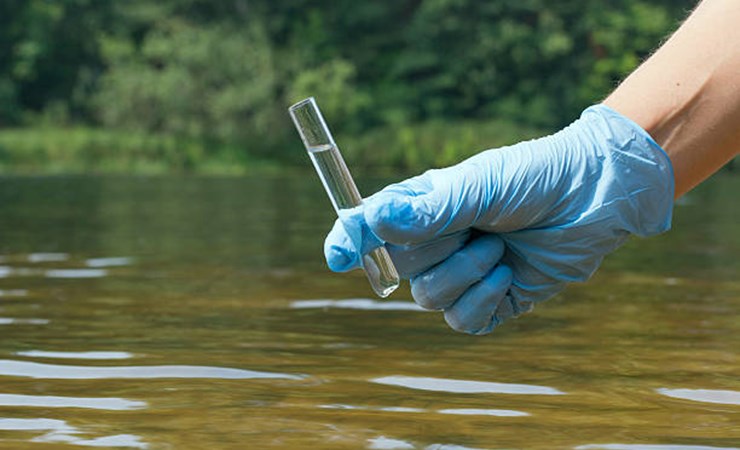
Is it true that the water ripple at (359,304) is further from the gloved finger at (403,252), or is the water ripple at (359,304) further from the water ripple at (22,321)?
the gloved finger at (403,252)

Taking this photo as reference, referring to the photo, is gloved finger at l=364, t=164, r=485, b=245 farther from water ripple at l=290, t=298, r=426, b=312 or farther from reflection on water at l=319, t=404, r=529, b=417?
water ripple at l=290, t=298, r=426, b=312

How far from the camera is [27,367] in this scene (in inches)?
119

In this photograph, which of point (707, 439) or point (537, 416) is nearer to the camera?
point (707, 439)

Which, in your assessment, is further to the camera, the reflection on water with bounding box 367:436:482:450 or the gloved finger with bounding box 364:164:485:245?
the gloved finger with bounding box 364:164:485:245

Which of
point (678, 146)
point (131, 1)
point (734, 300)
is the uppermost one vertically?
point (131, 1)

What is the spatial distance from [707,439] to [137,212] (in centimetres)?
932

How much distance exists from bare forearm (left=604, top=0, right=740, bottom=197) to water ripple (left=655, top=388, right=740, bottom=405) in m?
0.51

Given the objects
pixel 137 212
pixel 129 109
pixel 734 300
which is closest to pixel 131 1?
pixel 129 109

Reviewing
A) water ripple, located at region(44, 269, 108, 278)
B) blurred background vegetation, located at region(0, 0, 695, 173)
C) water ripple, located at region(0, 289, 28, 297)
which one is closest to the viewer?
water ripple, located at region(0, 289, 28, 297)

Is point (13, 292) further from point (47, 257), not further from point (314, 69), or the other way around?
point (314, 69)

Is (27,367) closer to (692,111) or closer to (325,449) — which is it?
(325,449)

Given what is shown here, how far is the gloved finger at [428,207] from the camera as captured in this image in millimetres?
2270

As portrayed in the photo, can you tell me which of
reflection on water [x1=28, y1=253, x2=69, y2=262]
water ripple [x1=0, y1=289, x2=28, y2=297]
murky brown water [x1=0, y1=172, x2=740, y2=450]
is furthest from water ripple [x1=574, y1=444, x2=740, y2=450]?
reflection on water [x1=28, y1=253, x2=69, y2=262]

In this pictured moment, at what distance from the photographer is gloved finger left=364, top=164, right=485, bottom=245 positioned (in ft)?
7.45
